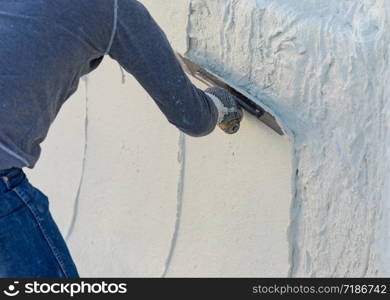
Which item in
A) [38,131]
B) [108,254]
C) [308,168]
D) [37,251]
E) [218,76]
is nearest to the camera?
[38,131]

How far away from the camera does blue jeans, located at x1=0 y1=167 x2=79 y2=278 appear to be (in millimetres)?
1627

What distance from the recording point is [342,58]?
1680 millimetres

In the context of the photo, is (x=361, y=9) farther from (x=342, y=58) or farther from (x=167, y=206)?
(x=167, y=206)

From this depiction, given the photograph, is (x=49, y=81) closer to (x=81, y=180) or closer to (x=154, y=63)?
(x=154, y=63)

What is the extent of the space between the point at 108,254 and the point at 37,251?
0.82m

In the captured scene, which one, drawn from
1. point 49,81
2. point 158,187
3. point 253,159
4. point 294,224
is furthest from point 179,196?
point 49,81

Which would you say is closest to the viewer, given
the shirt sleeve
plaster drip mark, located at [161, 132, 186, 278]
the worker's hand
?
the shirt sleeve

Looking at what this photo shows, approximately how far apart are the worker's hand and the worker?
0.08ft

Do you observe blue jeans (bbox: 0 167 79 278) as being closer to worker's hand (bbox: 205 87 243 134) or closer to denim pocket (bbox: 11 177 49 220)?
denim pocket (bbox: 11 177 49 220)

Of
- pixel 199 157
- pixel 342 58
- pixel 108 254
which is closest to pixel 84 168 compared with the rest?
pixel 108 254

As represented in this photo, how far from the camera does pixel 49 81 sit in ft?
4.86

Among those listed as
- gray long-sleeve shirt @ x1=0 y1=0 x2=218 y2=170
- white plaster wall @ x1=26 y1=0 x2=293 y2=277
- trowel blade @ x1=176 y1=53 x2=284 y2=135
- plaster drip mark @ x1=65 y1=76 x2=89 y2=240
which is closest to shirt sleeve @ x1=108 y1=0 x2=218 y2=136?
gray long-sleeve shirt @ x1=0 y1=0 x2=218 y2=170

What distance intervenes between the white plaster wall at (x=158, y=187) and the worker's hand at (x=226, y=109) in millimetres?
56

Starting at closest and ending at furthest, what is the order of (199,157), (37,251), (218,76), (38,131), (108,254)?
1. (38,131)
2. (37,251)
3. (218,76)
4. (199,157)
5. (108,254)
